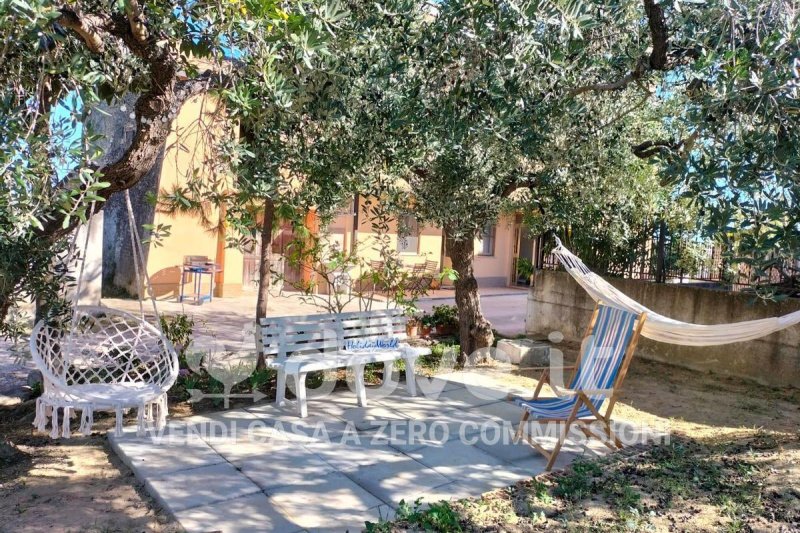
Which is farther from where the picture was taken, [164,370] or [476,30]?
[164,370]

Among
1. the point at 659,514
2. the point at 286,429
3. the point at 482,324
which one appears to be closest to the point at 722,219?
the point at 659,514

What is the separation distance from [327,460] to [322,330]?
5.44 feet

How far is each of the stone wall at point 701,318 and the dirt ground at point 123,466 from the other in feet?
0.83

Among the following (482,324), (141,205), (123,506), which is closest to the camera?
(123,506)

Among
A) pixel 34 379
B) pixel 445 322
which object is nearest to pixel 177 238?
pixel 445 322

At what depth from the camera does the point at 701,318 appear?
7.73 m

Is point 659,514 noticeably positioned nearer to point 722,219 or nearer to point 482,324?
point 722,219

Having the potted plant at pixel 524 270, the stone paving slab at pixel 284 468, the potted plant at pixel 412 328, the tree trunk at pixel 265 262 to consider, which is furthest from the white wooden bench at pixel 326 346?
the potted plant at pixel 524 270

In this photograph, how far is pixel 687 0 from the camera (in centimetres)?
440

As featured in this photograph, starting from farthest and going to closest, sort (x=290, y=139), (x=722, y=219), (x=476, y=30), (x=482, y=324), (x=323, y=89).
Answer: (x=482, y=324) < (x=290, y=139) < (x=323, y=89) < (x=476, y=30) < (x=722, y=219)

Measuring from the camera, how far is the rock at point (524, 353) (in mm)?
7527

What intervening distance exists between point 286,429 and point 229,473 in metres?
0.89

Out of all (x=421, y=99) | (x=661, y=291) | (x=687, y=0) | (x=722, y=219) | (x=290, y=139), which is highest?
(x=687, y=0)

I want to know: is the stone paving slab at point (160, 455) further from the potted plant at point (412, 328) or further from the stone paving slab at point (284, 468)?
the potted plant at point (412, 328)
